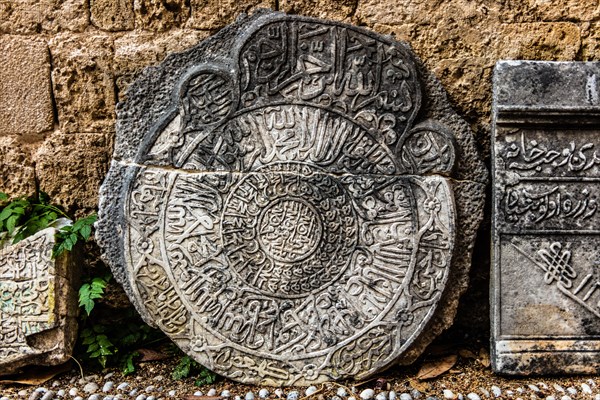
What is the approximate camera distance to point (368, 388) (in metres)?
2.85

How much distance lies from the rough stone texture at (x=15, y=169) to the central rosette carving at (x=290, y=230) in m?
1.41

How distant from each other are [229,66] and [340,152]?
67 centimetres

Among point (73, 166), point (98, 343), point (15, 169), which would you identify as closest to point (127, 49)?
point (73, 166)

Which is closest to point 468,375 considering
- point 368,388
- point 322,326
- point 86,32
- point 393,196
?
point 368,388

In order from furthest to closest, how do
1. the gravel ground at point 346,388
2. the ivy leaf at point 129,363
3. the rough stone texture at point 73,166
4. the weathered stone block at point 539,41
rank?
the rough stone texture at point 73,166
the weathered stone block at point 539,41
the ivy leaf at point 129,363
the gravel ground at point 346,388

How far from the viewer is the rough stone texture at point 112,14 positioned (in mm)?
3199

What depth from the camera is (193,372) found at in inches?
120

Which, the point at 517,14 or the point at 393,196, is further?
the point at 517,14

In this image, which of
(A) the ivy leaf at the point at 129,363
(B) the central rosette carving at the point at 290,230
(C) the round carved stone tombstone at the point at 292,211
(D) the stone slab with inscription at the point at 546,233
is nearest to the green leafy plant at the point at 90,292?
(C) the round carved stone tombstone at the point at 292,211

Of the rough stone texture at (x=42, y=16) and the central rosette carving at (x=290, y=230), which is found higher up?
the rough stone texture at (x=42, y=16)

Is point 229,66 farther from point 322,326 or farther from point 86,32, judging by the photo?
point 322,326

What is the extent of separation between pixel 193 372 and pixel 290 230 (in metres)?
0.89

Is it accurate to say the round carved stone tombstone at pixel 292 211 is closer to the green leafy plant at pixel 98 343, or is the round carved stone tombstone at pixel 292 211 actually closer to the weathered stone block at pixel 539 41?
the green leafy plant at pixel 98 343

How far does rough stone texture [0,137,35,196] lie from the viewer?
3320 millimetres
